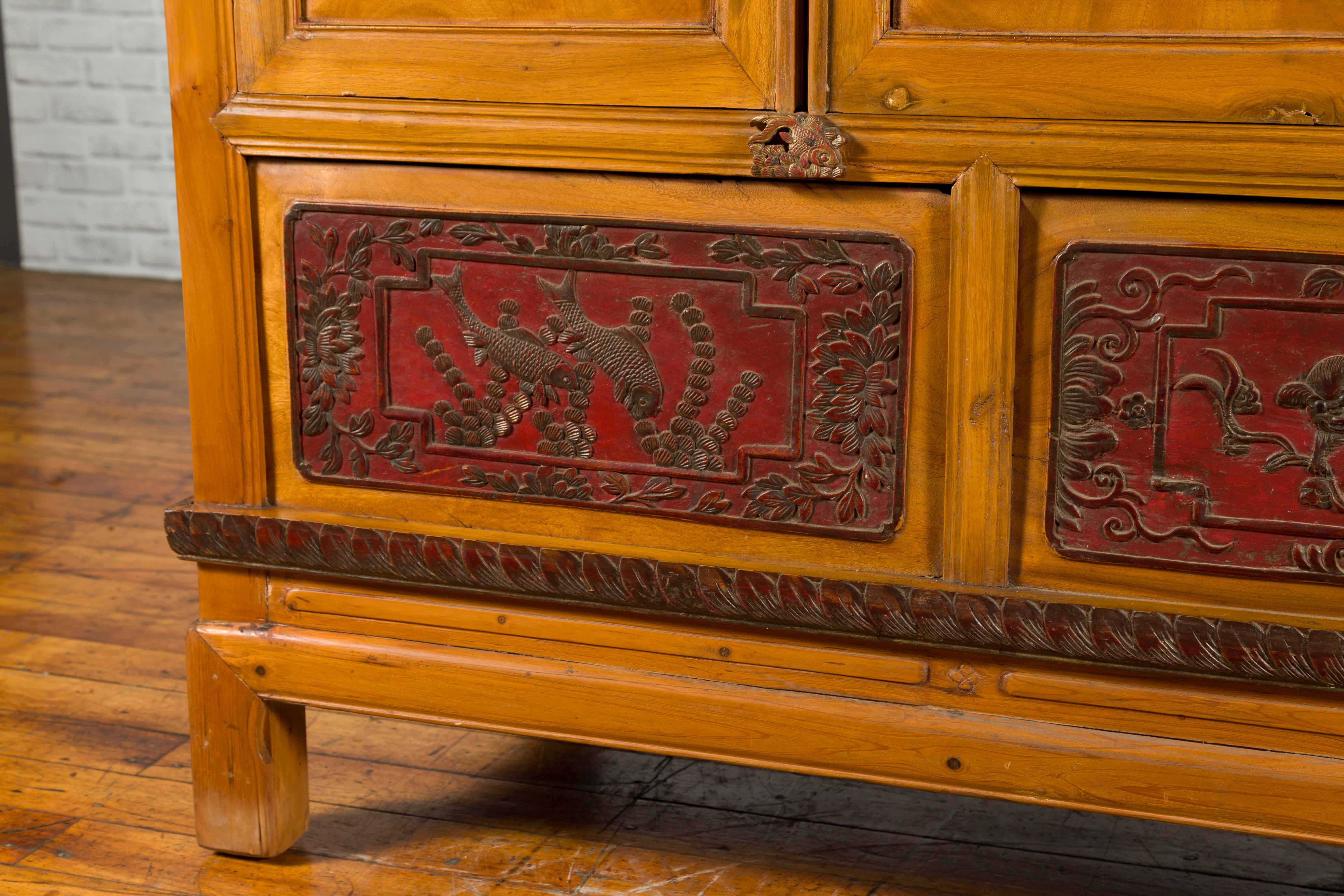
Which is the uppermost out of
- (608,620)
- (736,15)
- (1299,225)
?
(736,15)

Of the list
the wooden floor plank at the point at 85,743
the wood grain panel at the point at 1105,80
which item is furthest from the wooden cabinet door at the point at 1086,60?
the wooden floor plank at the point at 85,743

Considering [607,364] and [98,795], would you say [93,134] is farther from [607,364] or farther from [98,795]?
[607,364]

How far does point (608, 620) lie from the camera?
4.61 feet

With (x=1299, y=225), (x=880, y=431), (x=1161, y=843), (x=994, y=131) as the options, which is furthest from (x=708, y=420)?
(x=1161, y=843)

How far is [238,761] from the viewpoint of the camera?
153 cm

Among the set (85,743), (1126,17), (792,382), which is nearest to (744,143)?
(792,382)

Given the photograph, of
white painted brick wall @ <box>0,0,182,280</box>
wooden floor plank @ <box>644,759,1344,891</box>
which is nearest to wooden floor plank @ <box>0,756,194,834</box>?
wooden floor plank @ <box>644,759,1344,891</box>

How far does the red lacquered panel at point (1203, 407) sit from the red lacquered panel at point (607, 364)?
6.2 inches

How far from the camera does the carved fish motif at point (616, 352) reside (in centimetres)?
134

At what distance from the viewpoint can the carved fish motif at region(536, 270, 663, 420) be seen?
1337 mm

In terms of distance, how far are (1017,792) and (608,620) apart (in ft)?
1.35

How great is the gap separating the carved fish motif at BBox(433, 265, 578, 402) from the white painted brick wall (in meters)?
3.29

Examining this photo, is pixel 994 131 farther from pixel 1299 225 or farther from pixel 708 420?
pixel 708 420

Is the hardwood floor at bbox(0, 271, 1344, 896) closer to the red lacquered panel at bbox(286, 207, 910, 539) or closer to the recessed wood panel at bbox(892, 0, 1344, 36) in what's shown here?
the red lacquered panel at bbox(286, 207, 910, 539)
